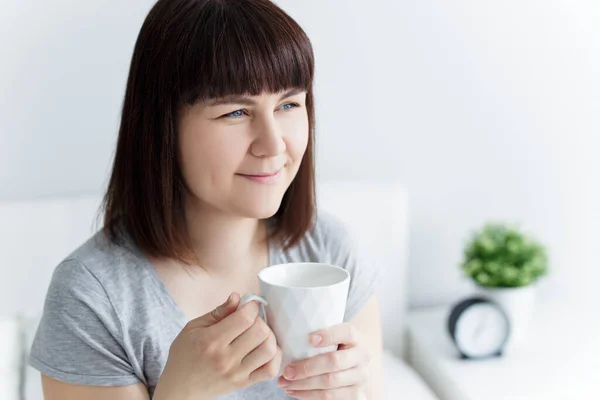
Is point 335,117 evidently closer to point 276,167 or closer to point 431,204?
point 431,204

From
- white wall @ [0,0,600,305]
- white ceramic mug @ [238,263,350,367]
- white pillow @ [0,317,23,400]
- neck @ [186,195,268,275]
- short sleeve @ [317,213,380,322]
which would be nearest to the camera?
white ceramic mug @ [238,263,350,367]

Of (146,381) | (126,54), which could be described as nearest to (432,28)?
(126,54)

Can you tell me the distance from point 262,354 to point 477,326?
3.29 feet

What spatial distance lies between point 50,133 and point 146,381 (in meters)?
0.77

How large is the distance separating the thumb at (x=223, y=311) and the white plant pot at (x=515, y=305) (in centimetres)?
106

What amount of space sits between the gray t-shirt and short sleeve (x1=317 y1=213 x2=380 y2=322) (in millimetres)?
227

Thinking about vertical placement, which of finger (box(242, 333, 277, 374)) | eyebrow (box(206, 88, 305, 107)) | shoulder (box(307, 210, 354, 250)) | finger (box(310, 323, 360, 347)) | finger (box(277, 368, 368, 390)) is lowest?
finger (box(277, 368, 368, 390))

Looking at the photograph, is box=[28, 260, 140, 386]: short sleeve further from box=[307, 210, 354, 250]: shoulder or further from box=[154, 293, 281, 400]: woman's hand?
box=[307, 210, 354, 250]: shoulder

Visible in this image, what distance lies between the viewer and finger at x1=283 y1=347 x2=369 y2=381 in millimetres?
854

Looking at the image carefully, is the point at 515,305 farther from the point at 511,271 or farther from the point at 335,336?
the point at 335,336

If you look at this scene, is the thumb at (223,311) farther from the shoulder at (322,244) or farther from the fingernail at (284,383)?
the shoulder at (322,244)

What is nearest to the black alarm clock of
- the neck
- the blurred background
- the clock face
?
the clock face

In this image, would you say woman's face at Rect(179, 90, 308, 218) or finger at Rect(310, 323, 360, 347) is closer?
finger at Rect(310, 323, 360, 347)

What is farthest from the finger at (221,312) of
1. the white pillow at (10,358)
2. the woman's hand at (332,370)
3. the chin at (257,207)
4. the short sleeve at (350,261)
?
the white pillow at (10,358)
